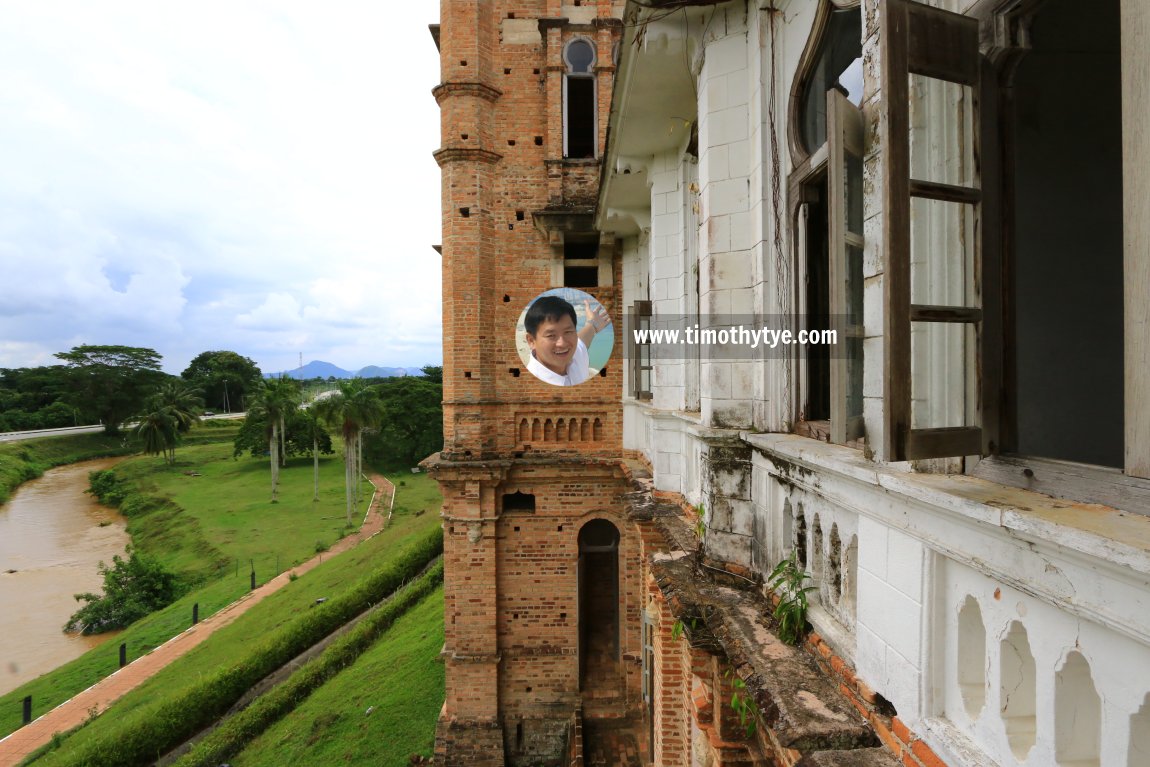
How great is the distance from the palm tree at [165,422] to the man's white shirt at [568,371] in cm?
4354

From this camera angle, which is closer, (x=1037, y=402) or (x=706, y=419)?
(x=1037, y=402)

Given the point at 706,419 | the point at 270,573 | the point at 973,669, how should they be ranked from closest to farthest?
the point at 973,669
the point at 706,419
the point at 270,573

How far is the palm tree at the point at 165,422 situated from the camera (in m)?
41.8

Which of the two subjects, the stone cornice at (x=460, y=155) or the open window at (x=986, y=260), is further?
the stone cornice at (x=460, y=155)

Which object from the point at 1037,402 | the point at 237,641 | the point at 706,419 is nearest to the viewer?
the point at 1037,402

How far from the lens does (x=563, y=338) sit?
994 centimetres

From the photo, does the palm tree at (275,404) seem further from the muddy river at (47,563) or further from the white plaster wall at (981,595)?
the white plaster wall at (981,595)

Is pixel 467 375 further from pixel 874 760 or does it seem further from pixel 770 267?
pixel 874 760

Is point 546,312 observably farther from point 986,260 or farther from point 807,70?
point 986,260

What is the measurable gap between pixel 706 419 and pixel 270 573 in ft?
81.3

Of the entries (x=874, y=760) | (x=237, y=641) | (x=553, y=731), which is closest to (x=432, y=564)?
(x=237, y=641)

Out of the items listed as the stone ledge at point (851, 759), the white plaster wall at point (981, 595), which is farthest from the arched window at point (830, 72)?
the stone ledge at point (851, 759)

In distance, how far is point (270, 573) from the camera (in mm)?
23234

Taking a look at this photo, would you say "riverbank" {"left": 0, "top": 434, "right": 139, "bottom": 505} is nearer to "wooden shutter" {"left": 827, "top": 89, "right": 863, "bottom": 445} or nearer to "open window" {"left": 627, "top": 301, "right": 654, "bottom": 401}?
"open window" {"left": 627, "top": 301, "right": 654, "bottom": 401}
